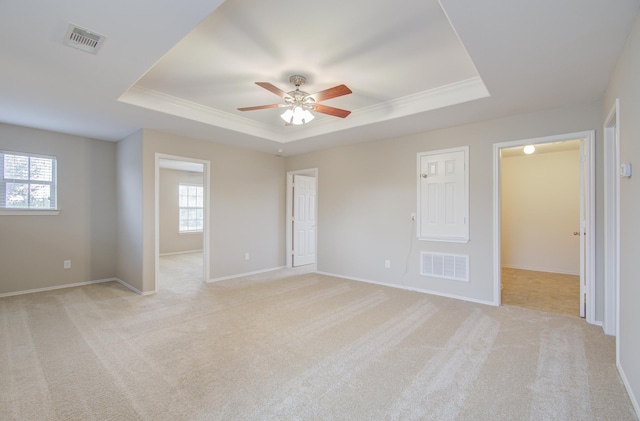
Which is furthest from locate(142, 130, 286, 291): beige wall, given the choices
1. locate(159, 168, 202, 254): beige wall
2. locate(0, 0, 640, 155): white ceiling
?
locate(159, 168, 202, 254): beige wall

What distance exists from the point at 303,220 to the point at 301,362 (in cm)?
439

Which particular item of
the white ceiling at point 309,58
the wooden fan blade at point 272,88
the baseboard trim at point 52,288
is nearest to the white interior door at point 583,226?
the white ceiling at point 309,58

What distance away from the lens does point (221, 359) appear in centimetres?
243

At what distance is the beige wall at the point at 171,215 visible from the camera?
8.25 meters

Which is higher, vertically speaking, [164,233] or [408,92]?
[408,92]

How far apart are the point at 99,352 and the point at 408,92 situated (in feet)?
13.5

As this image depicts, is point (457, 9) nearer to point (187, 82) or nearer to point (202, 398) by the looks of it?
point (187, 82)

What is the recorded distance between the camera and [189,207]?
8.91m

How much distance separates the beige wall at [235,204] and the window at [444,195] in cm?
305

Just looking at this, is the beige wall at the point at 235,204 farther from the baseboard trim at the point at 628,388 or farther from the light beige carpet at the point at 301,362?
the baseboard trim at the point at 628,388

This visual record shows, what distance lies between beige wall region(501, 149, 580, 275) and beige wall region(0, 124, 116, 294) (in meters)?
7.98

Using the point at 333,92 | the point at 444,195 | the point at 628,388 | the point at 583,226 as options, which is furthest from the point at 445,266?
the point at 333,92

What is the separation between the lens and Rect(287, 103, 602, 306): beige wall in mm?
3730

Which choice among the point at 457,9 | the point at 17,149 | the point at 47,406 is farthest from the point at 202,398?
the point at 17,149
